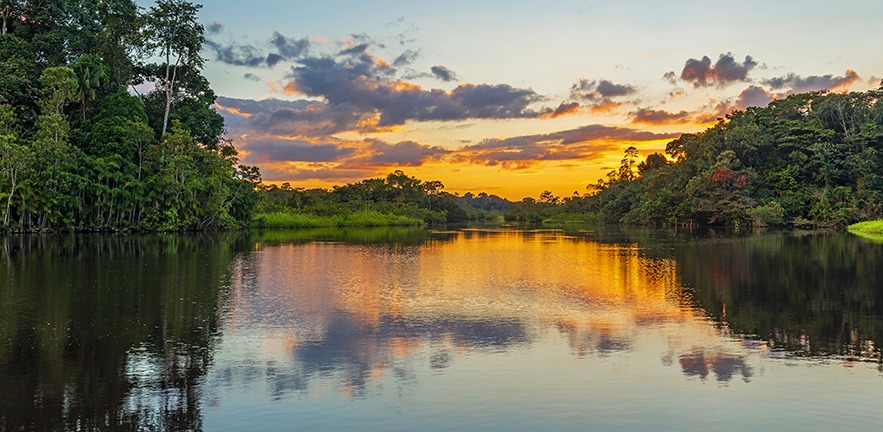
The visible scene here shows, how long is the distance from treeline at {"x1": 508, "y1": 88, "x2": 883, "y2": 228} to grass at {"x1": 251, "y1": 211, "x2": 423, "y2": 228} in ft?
120

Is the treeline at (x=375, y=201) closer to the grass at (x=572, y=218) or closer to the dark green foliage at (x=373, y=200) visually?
the dark green foliage at (x=373, y=200)

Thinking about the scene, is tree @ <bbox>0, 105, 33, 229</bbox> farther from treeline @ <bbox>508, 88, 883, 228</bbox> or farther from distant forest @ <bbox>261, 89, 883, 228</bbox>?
treeline @ <bbox>508, 88, 883, 228</bbox>

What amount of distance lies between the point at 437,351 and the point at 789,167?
69901 mm

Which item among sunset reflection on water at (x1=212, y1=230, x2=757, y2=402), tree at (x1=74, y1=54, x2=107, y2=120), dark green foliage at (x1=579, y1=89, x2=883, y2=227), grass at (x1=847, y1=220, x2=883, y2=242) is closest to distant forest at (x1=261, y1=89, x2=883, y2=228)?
dark green foliage at (x1=579, y1=89, x2=883, y2=227)

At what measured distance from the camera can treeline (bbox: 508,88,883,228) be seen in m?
64.3

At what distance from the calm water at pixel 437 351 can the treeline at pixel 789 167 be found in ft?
165

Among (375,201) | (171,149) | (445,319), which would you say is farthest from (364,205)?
(445,319)

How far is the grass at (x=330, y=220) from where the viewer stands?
70512 millimetres

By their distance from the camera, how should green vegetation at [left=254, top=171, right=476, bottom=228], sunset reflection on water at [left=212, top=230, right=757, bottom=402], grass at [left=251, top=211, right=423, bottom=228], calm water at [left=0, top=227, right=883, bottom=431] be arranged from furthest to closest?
green vegetation at [left=254, top=171, right=476, bottom=228] < grass at [left=251, top=211, right=423, bottom=228] < sunset reflection on water at [left=212, top=230, right=757, bottom=402] < calm water at [left=0, top=227, right=883, bottom=431]

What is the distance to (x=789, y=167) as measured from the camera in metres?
68.9

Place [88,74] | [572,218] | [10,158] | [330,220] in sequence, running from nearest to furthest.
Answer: [10,158] → [88,74] → [330,220] → [572,218]

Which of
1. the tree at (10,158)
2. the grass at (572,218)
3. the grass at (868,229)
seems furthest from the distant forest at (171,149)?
the grass at (572,218)

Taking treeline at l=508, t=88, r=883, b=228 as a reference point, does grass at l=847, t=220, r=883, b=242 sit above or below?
below

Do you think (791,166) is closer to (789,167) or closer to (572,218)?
(789,167)
